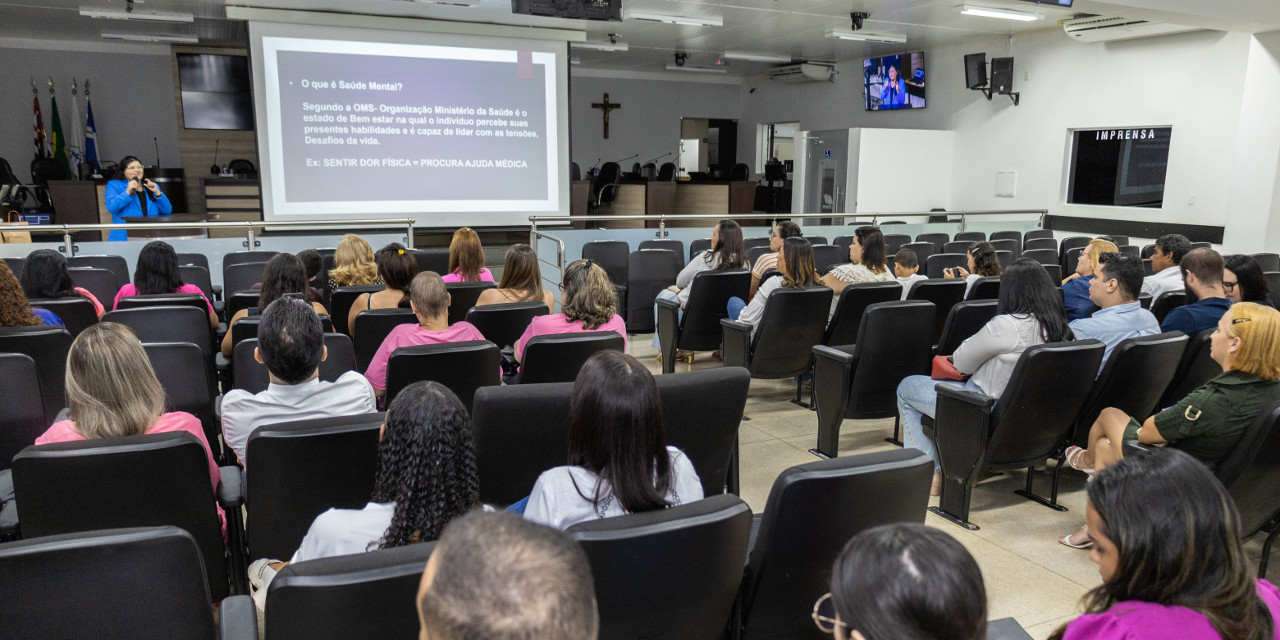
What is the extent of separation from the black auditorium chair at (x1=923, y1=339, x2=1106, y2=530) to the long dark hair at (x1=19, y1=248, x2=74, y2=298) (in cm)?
440

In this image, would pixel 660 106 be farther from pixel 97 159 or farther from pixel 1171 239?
pixel 1171 239

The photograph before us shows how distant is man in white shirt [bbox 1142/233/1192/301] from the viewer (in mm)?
4742

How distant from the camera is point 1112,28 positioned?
28.6ft

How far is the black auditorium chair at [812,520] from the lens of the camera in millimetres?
1650

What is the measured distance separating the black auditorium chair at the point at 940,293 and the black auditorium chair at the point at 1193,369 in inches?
45.8

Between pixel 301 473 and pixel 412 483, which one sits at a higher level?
pixel 412 483

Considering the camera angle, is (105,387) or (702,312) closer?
(105,387)

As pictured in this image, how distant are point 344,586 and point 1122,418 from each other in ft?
9.49

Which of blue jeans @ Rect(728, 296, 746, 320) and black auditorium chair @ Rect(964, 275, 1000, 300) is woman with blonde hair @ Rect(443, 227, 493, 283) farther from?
black auditorium chair @ Rect(964, 275, 1000, 300)

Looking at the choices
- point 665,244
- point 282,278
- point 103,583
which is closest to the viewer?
point 103,583

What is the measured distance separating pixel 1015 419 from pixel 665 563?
2054mm

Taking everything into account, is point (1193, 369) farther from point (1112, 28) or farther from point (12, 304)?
point (1112, 28)

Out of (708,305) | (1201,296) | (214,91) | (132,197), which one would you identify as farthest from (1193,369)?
(214,91)

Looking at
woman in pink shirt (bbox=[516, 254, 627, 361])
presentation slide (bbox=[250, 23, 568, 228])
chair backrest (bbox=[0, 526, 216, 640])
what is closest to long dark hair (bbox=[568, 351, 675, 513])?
chair backrest (bbox=[0, 526, 216, 640])
